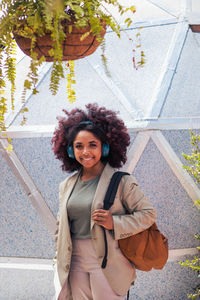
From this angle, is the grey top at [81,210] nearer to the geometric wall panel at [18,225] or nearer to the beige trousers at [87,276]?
the beige trousers at [87,276]

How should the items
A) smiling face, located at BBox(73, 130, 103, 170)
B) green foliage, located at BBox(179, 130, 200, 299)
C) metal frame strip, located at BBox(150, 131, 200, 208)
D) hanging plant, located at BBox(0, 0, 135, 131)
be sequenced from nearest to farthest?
hanging plant, located at BBox(0, 0, 135, 131), smiling face, located at BBox(73, 130, 103, 170), green foliage, located at BBox(179, 130, 200, 299), metal frame strip, located at BBox(150, 131, 200, 208)

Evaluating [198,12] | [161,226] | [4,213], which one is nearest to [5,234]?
[4,213]

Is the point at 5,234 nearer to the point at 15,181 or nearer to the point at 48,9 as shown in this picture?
the point at 15,181

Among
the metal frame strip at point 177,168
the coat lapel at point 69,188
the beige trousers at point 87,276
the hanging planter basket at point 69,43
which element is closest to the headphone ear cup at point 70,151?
the coat lapel at point 69,188

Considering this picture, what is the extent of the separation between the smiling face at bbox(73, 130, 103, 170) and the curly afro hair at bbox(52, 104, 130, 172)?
1.2 inches

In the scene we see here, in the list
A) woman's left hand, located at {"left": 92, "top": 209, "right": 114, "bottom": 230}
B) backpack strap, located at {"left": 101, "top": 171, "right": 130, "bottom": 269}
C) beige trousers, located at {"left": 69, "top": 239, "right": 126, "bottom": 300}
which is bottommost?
→ beige trousers, located at {"left": 69, "top": 239, "right": 126, "bottom": 300}

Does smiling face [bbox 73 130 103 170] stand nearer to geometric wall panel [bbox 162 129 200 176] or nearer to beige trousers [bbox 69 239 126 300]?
beige trousers [bbox 69 239 126 300]

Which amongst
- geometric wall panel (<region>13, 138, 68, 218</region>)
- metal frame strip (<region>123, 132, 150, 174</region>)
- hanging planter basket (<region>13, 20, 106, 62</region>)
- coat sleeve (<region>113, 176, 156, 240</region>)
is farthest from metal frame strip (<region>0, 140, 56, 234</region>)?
hanging planter basket (<region>13, 20, 106, 62</region>)

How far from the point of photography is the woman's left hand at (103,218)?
1916mm

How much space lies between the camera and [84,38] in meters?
1.52

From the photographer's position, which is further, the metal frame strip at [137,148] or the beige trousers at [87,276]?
the metal frame strip at [137,148]

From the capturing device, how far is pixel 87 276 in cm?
199

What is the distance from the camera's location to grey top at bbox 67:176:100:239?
2.01 m

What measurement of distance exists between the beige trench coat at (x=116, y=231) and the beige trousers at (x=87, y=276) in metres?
0.04
